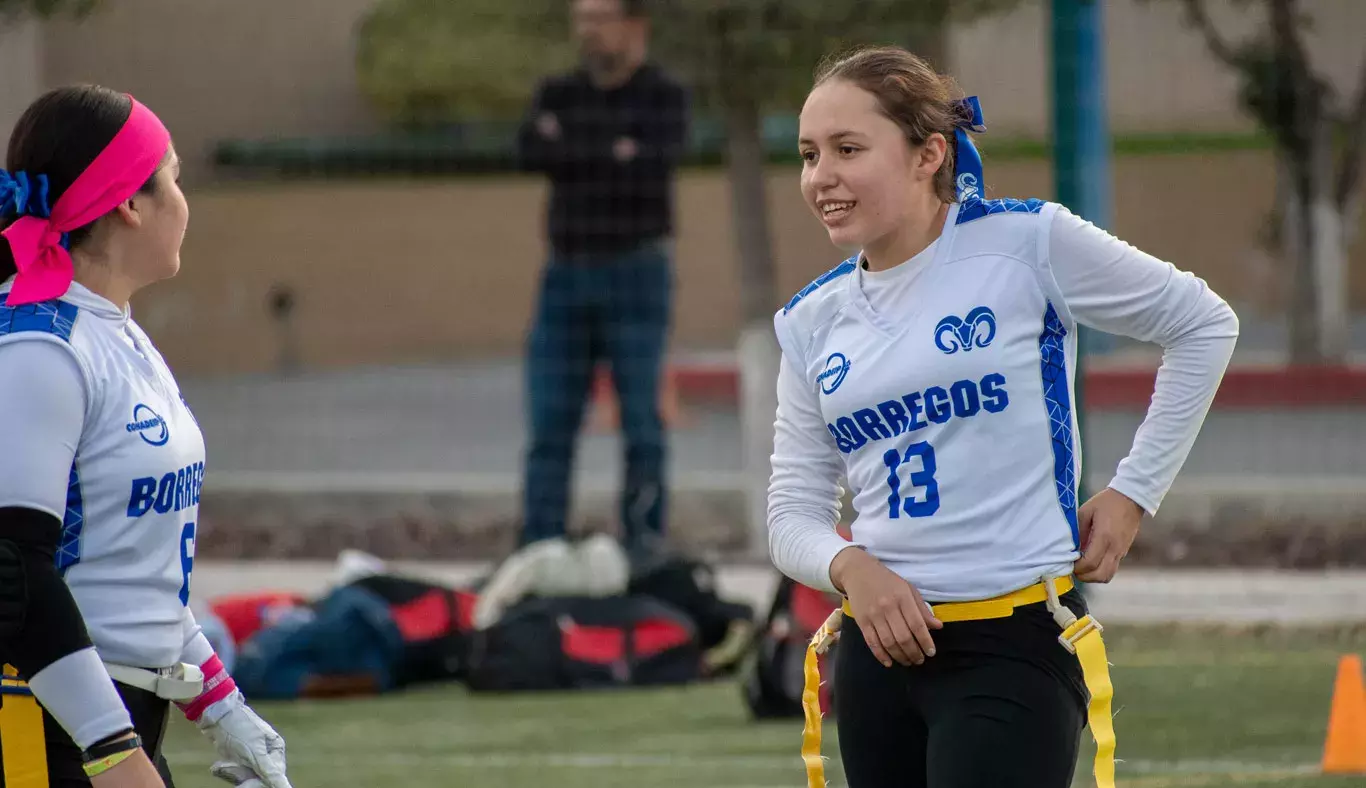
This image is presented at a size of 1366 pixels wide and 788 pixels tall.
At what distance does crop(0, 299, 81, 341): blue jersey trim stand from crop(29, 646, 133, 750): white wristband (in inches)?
17.2

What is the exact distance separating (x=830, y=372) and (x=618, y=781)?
2.74 meters

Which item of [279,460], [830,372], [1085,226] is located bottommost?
[279,460]

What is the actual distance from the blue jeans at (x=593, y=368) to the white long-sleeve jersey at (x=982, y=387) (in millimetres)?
5292

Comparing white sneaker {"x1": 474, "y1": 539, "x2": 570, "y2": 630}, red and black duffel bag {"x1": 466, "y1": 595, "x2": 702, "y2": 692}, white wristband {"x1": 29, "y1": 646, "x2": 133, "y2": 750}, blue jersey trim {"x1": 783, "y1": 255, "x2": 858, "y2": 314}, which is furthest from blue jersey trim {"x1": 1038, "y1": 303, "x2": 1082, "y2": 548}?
white sneaker {"x1": 474, "y1": 539, "x2": 570, "y2": 630}

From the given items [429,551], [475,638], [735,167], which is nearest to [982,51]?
[735,167]

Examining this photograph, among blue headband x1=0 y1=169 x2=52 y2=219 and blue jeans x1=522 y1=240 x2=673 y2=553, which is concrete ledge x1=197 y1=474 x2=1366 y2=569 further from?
blue headband x1=0 y1=169 x2=52 y2=219

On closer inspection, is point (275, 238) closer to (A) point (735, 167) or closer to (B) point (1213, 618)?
(A) point (735, 167)

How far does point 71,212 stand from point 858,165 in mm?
1145

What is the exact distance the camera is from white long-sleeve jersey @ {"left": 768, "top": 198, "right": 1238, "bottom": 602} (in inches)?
117

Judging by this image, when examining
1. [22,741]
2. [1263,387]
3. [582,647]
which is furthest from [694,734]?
[1263,387]

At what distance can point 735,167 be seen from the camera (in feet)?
43.4

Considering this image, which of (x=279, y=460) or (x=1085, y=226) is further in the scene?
(x=279, y=460)

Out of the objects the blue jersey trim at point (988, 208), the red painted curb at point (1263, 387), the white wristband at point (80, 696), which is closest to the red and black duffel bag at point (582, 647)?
the blue jersey trim at point (988, 208)

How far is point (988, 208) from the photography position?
3113 millimetres
